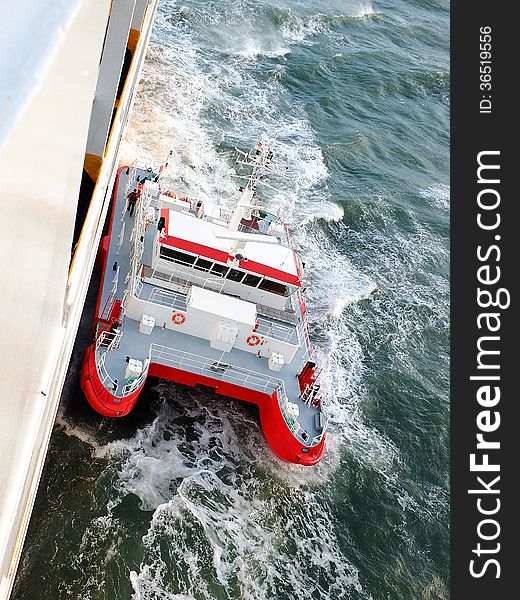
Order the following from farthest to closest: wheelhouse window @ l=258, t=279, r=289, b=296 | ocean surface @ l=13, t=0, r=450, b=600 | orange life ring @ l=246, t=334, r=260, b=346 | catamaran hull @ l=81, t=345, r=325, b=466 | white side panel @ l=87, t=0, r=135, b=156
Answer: wheelhouse window @ l=258, t=279, r=289, b=296
orange life ring @ l=246, t=334, r=260, b=346
catamaran hull @ l=81, t=345, r=325, b=466
ocean surface @ l=13, t=0, r=450, b=600
white side panel @ l=87, t=0, r=135, b=156

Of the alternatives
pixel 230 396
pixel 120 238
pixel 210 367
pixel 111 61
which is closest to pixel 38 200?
pixel 111 61

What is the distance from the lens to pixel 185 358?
569 inches

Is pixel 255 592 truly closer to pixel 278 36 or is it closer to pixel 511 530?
pixel 511 530

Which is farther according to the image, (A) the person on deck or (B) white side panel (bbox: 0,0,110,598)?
(A) the person on deck

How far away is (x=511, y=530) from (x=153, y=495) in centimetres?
783

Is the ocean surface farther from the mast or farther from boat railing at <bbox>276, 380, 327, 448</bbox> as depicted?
the mast

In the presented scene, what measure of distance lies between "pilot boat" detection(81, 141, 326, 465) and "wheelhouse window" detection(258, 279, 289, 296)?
3 centimetres

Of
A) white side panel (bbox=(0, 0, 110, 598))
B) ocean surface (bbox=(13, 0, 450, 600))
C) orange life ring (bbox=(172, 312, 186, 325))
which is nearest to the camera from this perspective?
white side panel (bbox=(0, 0, 110, 598))

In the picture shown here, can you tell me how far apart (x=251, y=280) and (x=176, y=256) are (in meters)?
2.09

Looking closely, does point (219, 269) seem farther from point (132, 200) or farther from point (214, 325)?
point (132, 200)

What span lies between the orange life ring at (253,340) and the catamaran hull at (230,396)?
1224mm

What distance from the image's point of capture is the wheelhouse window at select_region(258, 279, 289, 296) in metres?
15.7

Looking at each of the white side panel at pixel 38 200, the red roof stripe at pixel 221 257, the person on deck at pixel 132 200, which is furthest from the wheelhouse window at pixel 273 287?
the white side panel at pixel 38 200

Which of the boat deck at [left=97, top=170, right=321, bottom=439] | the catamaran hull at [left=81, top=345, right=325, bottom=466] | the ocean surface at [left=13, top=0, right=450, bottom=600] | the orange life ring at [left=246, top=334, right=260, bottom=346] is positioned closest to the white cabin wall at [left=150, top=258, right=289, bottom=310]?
the boat deck at [left=97, top=170, right=321, bottom=439]
